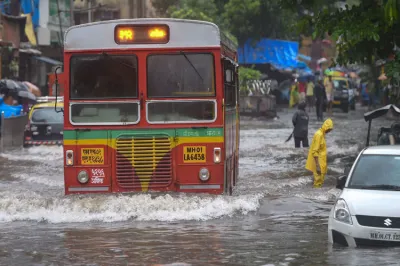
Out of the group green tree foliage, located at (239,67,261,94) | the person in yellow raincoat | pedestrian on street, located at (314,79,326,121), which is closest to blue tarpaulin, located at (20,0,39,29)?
green tree foliage, located at (239,67,261,94)

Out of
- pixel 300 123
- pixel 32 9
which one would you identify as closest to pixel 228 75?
pixel 300 123

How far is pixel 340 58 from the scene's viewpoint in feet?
62.4

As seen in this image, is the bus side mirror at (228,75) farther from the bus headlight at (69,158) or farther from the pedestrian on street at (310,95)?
the pedestrian on street at (310,95)

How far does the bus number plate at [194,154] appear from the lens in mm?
15297

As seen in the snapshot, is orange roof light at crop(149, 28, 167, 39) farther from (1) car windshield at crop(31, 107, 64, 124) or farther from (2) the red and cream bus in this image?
(1) car windshield at crop(31, 107, 64, 124)

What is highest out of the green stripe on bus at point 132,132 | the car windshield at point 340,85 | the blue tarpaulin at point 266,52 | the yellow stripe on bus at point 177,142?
the blue tarpaulin at point 266,52

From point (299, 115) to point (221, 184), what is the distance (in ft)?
39.7

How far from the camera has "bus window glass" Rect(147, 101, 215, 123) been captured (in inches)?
598

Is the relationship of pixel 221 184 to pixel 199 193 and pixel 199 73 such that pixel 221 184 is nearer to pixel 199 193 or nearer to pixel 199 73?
pixel 199 193

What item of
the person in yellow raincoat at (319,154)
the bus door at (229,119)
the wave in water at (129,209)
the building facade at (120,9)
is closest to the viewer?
the wave in water at (129,209)

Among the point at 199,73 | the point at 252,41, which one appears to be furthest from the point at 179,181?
the point at 252,41

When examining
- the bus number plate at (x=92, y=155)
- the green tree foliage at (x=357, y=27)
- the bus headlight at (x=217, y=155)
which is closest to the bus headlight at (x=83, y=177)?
the bus number plate at (x=92, y=155)

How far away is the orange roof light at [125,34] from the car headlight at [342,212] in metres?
5.15

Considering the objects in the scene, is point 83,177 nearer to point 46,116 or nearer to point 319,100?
point 46,116
